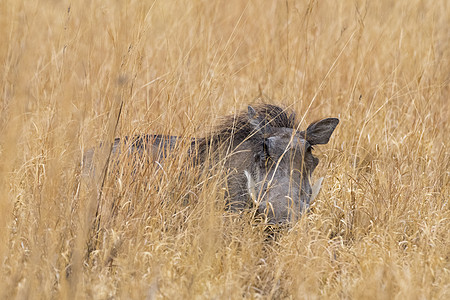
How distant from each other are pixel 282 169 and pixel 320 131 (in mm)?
416

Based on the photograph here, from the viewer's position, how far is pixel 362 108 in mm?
4648

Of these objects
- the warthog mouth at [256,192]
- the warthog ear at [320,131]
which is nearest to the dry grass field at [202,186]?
the warthog mouth at [256,192]

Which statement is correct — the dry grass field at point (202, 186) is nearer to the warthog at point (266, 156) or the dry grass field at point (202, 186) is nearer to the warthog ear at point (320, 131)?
the warthog at point (266, 156)

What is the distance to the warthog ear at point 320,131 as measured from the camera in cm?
382

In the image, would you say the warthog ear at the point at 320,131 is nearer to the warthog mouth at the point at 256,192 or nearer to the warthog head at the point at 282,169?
the warthog head at the point at 282,169

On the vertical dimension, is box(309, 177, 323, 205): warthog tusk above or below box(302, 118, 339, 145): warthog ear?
below

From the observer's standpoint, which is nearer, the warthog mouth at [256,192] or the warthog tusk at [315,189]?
the warthog mouth at [256,192]

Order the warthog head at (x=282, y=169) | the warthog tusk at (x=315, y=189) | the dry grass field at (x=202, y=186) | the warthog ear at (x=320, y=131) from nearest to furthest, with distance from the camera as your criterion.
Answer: the dry grass field at (x=202, y=186) → the warthog head at (x=282, y=169) → the warthog tusk at (x=315, y=189) → the warthog ear at (x=320, y=131)

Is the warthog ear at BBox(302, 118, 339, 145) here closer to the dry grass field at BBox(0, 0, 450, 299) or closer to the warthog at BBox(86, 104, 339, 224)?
the warthog at BBox(86, 104, 339, 224)

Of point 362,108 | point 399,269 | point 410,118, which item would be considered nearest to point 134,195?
point 399,269

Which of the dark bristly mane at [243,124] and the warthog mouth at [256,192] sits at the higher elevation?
the dark bristly mane at [243,124]

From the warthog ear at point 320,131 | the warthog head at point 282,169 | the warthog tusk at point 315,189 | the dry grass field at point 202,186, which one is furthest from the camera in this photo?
the warthog ear at point 320,131

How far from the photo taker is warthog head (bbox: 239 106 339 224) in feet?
11.1

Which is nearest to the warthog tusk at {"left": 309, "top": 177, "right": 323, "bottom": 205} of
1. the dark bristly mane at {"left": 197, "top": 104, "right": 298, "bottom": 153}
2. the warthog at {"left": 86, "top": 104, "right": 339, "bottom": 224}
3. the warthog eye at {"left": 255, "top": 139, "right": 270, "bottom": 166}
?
the warthog at {"left": 86, "top": 104, "right": 339, "bottom": 224}
